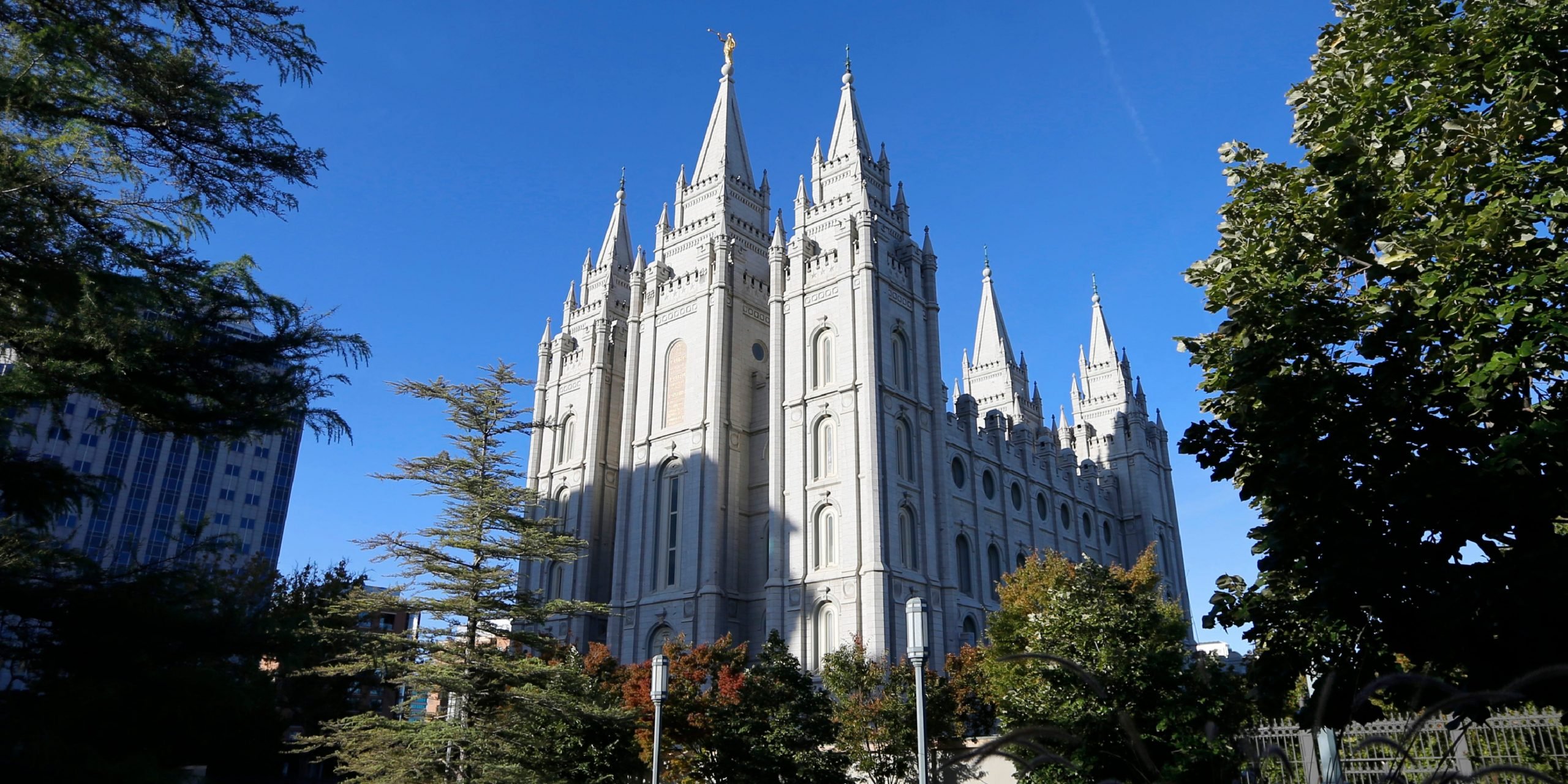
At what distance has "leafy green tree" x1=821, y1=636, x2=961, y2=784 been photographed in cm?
2197

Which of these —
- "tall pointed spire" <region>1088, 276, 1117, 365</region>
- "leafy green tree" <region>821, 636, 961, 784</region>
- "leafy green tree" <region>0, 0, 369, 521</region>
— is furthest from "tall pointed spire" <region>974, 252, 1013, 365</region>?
"leafy green tree" <region>0, 0, 369, 521</region>

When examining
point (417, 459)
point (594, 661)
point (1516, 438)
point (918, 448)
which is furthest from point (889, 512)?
point (1516, 438)

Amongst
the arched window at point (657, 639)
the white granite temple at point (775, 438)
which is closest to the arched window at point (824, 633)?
the white granite temple at point (775, 438)

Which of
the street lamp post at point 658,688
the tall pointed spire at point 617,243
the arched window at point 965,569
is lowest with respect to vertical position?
the street lamp post at point 658,688

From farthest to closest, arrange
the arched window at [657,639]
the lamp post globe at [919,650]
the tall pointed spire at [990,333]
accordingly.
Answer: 1. the tall pointed spire at [990,333]
2. the arched window at [657,639]
3. the lamp post globe at [919,650]

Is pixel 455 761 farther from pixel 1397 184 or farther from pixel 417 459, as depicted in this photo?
pixel 1397 184

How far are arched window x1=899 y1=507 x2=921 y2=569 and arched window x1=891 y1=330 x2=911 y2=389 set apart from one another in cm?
520

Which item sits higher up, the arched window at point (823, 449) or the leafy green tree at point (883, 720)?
the arched window at point (823, 449)

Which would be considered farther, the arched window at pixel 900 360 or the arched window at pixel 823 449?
the arched window at pixel 900 360

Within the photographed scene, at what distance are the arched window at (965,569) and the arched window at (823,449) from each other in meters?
7.59

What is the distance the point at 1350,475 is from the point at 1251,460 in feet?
3.78

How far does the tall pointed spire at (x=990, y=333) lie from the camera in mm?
62281

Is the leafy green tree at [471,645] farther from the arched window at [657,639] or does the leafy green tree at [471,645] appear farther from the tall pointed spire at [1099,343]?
the tall pointed spire at [1099,343]

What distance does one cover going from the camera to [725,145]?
47531 millimetres
